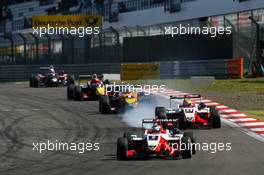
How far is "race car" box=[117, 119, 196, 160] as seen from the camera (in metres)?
12.9

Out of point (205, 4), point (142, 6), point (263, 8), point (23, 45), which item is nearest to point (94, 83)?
point (263, 8)

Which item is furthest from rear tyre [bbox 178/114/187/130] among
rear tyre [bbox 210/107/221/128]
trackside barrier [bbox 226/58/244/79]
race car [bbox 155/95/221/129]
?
trackside barrier [bbox 226/58/244/79]

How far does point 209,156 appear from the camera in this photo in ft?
43.1

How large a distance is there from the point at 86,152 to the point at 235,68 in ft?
74.0

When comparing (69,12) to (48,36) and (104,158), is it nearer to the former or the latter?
(48,36)

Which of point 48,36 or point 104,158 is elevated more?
point 48,36

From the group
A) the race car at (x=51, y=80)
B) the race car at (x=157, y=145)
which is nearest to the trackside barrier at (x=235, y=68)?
the race car at (x=51, y=80)

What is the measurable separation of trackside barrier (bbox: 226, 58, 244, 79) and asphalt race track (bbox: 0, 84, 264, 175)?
11.8 m

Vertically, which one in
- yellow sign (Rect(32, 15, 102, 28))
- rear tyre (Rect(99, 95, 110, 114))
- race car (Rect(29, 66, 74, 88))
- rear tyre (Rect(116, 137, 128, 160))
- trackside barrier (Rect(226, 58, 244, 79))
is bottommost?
rear tyre (Rect(116, 137, 128, 160))

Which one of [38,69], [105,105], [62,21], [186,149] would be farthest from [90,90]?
[62,21]

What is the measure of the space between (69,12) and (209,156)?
4840 centimetres

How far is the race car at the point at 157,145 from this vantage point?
12.9 metres

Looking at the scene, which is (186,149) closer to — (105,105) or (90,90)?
(105,105)

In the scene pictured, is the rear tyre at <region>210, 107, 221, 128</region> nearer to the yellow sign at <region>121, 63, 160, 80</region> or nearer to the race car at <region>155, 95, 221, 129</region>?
the race car at <region>155, 95, 221, 129</region>
